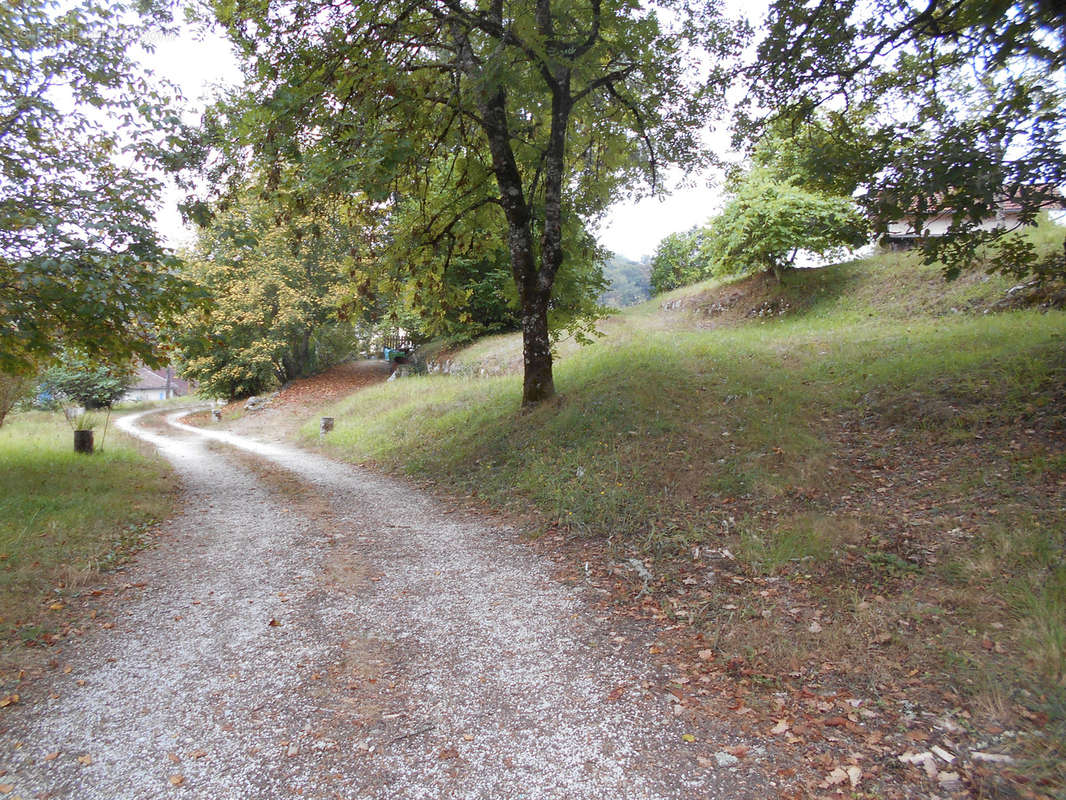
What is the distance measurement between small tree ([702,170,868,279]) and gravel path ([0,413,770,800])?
1584cm

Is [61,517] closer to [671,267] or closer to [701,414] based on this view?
[701,414]

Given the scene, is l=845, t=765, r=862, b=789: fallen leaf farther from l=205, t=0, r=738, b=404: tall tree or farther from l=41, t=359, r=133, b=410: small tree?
l=41, t=359, r=133, b=410: small tree

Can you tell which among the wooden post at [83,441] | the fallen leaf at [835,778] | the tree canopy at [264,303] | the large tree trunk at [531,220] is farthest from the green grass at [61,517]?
the tree canopy at [264,303]

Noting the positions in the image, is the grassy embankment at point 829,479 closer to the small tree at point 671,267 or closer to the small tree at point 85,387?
the small tree at point 671,267

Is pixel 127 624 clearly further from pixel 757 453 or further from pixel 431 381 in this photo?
pixel 431 381


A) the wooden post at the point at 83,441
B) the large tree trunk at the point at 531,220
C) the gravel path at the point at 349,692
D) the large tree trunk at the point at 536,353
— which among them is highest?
the large tree trunk at the point at 531,220

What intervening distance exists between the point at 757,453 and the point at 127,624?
6.67m

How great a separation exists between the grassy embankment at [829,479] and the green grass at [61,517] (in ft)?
13.2

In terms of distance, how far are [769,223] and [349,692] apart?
18336 mm

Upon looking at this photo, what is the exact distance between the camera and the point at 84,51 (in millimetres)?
7766

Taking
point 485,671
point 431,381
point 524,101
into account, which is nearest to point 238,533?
point 485,671

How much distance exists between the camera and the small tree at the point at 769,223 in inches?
682

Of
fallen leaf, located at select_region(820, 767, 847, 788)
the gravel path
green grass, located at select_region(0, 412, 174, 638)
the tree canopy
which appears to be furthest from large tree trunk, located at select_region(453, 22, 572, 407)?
the tree canopy

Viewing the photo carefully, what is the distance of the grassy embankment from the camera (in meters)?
3.66
